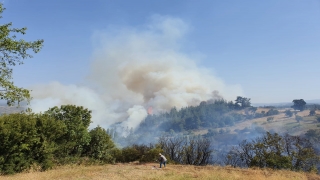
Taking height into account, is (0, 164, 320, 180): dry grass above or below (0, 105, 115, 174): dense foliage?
below

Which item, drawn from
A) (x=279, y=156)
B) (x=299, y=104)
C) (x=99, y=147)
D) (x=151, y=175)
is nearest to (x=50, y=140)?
(x=99, y=147)

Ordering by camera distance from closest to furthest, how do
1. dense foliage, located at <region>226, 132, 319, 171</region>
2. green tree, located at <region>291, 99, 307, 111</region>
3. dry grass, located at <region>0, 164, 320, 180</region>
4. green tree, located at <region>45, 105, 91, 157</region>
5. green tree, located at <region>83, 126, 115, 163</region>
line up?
dry grass, located at <region>0, 164, 320, 180</region> < green tree, located at <region>45, 105, 91, 157</region> < dense foliage, located at <region>226, 132, 319, 171</region> < green tree, located at <region>83, 126, 115, 163</region> < green tree, located at <region>291, 99, 307, 111</region>

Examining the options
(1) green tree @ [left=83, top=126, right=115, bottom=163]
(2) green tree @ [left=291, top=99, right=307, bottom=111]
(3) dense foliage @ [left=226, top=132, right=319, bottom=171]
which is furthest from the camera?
(2) green tree @ [left=291, top=99, right=307, bottom=111]

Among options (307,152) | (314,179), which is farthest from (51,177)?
(307,152)

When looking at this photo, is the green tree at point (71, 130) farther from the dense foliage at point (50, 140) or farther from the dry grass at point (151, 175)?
the dry grass at point (151, 175)

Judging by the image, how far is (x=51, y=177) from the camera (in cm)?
1345

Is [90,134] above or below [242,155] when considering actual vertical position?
above

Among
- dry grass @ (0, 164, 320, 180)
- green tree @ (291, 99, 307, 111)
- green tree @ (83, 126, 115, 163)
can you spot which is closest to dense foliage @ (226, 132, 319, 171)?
dry grass @ (0, 164, 320, 180)

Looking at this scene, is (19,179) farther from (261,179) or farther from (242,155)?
(242,155)

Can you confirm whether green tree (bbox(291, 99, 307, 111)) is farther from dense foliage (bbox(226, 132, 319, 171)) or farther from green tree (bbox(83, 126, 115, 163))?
green tree (bbox(83, 126, 115, 163))

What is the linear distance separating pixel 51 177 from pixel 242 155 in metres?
23.9

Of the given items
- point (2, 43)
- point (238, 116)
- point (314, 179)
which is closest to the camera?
point (2, 43)

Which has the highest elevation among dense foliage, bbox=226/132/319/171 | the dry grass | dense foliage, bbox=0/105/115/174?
dense foliage, bbox=0/105/115/174

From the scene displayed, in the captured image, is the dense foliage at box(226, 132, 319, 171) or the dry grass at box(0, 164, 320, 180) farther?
the dense foliage at box(226, 132, 319, 171)
